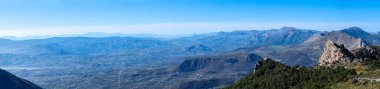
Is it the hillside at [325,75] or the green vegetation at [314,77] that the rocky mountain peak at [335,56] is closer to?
the hillside at [325,75]

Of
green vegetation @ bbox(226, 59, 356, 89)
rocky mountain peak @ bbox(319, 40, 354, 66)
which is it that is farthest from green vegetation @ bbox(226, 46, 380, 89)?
rocky mountain peak @ bbox(319, 40, 354, 66)

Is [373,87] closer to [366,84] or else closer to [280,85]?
[366,84]

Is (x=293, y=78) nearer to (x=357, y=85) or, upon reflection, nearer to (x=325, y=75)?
(x=325, y=75)

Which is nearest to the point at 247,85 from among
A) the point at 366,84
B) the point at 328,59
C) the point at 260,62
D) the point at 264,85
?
the point at 264,85

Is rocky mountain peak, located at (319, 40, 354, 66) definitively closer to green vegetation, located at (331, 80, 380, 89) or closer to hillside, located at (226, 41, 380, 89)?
hillside, located at (226, 41, 380, 89)

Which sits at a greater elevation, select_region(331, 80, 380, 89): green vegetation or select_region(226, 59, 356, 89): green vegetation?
select_region(331, 80, 380, 89): green vegetation

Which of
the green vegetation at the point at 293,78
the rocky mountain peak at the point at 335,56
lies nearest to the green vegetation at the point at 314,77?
A: the green vegetation at the point at 293,78
